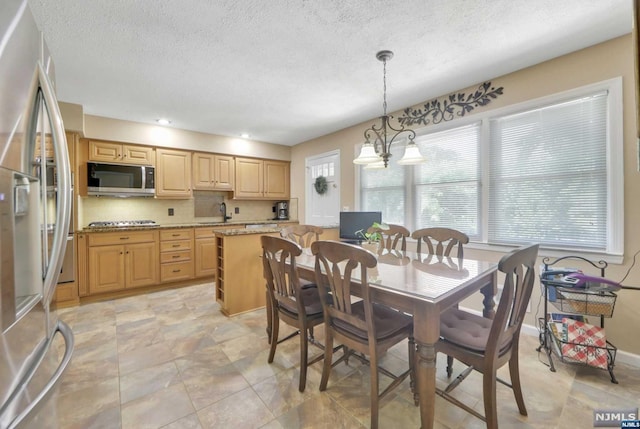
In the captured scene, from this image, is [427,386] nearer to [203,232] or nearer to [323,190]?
[323,190]

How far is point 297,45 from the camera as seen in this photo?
2.21 metres

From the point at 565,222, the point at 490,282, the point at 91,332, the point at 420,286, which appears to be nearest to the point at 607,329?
the point at 565,222

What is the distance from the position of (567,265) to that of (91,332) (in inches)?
178

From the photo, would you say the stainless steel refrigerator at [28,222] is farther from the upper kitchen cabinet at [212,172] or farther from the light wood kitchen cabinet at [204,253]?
the upper kitchen cabinet at [212,172]

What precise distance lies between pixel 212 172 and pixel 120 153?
4.30 ft

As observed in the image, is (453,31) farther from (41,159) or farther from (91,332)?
(91,332)

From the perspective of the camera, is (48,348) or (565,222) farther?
(565,222)

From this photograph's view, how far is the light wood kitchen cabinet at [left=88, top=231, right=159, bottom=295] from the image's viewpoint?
3.53 meters

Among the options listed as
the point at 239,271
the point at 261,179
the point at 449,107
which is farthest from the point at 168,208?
the point at 449,107

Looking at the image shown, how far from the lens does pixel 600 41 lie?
2.18m

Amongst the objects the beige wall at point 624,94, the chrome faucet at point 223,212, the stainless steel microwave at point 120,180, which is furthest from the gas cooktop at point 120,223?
the beige wall at point 624,94

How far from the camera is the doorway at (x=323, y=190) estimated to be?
4.66 m

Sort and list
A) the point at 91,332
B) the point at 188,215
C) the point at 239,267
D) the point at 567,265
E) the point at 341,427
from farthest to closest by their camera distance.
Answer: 1. the point at 188,215
2. the point at 239,267
3. the point at 91,332
4. the point at 567,265
5. the point at 341,427

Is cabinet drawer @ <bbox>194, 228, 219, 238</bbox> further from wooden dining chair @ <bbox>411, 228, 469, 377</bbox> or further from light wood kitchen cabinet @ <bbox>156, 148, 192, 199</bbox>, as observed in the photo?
wooden dining chair @ <bbox>411, 228, 469, 377</bbox>
